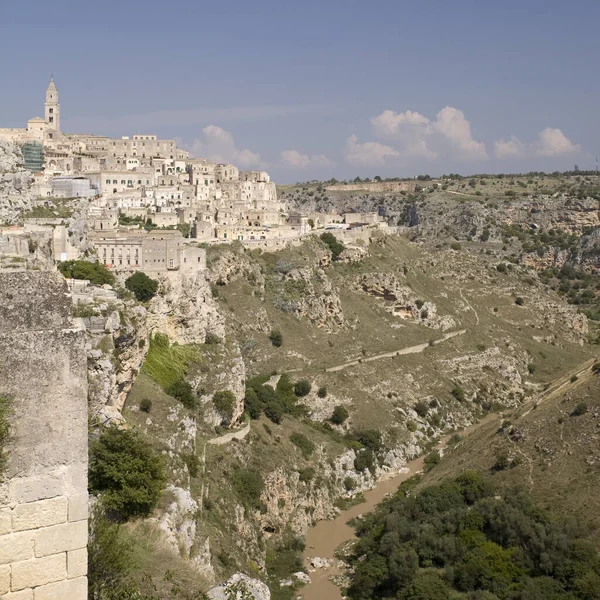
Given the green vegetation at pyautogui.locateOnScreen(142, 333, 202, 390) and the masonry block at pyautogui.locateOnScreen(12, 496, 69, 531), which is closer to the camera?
the masonry block at pyautogui.locateOnScreen(12, 496, 69, 531)

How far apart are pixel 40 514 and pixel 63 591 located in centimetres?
61

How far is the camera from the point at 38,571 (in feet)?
17.6

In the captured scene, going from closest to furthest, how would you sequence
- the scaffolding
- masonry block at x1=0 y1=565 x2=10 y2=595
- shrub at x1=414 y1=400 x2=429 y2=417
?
masonry block at x1=0 y1=565 x2=10 y2=595, shrub at x1=414 y1=400 x2=429 y2=417, the scaffolding

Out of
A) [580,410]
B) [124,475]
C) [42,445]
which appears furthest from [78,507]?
[580,410]

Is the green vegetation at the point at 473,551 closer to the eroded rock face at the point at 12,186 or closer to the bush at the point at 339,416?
the bush at the point at 339,416

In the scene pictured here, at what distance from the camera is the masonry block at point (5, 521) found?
5.30 metres

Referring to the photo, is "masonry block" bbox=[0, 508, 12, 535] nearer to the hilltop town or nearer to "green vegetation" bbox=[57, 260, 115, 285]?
"green vegetation" bbox=[57, 260, 115, 285]

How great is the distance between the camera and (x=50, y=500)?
541cm

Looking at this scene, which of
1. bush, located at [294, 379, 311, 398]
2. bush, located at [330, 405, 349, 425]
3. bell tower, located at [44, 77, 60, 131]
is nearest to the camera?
bush, located at [330, 405, 349, 425]

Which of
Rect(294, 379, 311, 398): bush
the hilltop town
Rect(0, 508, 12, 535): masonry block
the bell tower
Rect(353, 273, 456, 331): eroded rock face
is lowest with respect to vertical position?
Rect(294, 379, 311, 398): bush

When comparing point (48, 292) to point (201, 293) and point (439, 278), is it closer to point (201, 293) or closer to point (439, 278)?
point (201, 293)

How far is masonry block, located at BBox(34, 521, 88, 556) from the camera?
5387mm

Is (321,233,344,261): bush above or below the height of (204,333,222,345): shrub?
above

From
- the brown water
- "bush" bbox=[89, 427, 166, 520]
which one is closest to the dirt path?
the brown water
